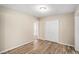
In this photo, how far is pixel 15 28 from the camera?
220 centimetres

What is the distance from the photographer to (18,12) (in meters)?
2.02

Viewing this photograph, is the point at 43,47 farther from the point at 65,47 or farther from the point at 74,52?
the point at 74,52

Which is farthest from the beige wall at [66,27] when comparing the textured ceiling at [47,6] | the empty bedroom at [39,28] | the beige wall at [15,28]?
the beige wall at [15,28]

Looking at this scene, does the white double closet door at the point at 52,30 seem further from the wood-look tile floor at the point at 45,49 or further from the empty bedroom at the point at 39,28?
the wood-look tile floor at the point at 45,49

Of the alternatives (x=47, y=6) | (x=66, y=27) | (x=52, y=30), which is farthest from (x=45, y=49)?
(x=47, y=6)

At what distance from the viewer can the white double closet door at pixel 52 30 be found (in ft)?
6.75

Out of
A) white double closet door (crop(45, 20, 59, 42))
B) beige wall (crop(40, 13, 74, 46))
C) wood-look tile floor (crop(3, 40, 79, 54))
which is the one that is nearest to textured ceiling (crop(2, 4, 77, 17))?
beige wall (crop(40, 13, 74, 46))

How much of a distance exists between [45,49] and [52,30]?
54 centimetres

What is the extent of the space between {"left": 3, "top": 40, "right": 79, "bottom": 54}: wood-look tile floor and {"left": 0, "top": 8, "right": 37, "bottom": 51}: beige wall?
25 centimetres

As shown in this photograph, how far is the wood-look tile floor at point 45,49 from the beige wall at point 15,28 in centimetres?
25

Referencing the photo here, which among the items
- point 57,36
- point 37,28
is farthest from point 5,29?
point 57,36

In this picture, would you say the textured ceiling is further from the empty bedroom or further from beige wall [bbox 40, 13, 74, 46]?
beige wall [bbox 40, 13, 74, 46]

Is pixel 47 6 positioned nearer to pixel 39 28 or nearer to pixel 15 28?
pixel 39 28
